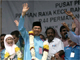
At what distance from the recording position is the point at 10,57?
20.7 feet

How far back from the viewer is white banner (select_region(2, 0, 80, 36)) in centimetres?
771

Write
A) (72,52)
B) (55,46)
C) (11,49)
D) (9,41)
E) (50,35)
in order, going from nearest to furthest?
(72,52)
(11,49)
(9,41)
(55,46)
(50,35)

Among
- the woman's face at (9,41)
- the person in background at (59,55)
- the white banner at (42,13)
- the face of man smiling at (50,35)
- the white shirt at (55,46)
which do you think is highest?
the white banner at (42,13)

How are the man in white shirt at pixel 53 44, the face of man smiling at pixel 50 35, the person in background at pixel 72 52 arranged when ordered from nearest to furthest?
the person in background at pixel 72 52
the man in white shirt at pixel 53 44
the face of man smiling at pixel 50 35

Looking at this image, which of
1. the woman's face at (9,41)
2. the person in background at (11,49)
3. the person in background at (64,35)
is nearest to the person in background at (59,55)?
the person in background at (64,35)

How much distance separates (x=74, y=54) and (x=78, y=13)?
1709mm

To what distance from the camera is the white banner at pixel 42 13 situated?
7707 mm

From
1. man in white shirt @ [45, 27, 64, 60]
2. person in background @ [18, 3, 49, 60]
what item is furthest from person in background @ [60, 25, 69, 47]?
person in background @ [18, 3, 49, 60]

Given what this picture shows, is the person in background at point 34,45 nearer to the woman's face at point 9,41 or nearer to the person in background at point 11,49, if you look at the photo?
the person in background at point 11,49

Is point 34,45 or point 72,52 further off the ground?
point 34,45

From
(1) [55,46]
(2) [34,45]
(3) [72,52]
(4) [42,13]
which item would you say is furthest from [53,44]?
(4) [42,13]

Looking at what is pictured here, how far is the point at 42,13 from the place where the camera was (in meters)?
8.36

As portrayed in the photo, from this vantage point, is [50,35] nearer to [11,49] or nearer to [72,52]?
[72,52]

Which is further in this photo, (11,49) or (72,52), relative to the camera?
(11,49)
